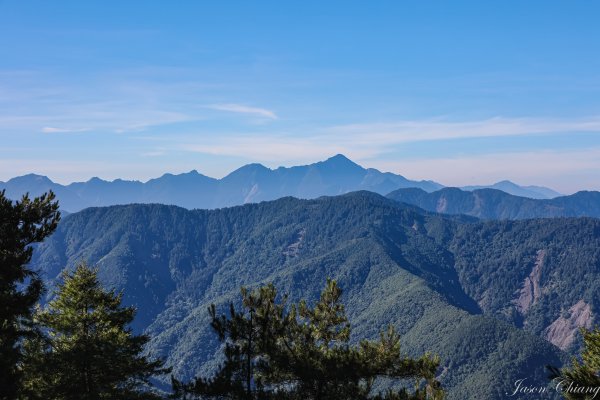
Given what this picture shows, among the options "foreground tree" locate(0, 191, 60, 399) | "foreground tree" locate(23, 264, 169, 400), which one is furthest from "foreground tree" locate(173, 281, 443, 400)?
"foreground tree" locate(0, 191, 60, 399)

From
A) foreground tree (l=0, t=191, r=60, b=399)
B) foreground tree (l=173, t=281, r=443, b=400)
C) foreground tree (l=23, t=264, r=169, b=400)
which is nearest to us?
foreground tree (l=0, t=191, r=60, b=399)

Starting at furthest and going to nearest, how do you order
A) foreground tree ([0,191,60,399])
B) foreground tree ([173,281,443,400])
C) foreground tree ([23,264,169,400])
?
foreground tree ([23,264,169,400])
foreground tree ([173,281,443,400])
foreground tree ([0,191,60,399])

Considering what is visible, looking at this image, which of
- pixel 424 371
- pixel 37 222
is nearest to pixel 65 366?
pixel 37 222

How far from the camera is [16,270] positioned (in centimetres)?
2412

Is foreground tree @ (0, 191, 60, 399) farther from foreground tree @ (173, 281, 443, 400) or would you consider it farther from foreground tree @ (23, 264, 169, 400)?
foreground tree @ (173, 281, 443, 400)

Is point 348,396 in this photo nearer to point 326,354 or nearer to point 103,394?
point 326,354

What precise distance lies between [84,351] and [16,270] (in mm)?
6517

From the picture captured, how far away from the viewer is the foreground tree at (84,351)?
27.7 m

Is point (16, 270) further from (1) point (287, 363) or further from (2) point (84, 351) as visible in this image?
(1) point (287, 363)

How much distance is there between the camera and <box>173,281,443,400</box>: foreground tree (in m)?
23.8

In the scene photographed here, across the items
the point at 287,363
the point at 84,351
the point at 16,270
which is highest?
the point at 16,270

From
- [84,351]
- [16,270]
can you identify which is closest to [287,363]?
[84,351]

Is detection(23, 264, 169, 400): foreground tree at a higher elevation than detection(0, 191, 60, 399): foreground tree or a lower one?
lower

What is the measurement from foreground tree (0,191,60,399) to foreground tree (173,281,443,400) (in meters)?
7.51
